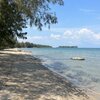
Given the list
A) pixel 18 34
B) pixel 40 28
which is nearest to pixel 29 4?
pixel 40 28

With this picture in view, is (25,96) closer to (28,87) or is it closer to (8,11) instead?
(28,87)

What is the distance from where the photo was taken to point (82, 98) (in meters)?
12.9

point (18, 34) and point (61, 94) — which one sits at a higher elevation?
point (18, 34)

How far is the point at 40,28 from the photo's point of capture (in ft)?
71.1

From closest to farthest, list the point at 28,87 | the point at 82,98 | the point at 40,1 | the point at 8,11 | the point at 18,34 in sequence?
the point at 82,98 < the point at 28,87 < the point at 40,1 < the point at 8,11 < the point at 18,34

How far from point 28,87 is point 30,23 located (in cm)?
909

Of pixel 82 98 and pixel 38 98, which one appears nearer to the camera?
pixel 38 98

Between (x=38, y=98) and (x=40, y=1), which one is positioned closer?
(x=38, y=98)

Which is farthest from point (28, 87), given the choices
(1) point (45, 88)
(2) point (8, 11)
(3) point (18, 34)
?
(3) point (18, 34)

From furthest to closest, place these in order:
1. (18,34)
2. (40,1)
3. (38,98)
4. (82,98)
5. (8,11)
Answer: (18,34)
(8,11)
(40,1)
(82,98)
(38,98)

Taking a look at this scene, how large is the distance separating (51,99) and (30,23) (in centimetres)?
1140

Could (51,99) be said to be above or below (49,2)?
below

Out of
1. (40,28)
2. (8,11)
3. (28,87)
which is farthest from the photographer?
(8,11)

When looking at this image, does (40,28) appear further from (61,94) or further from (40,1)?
(61,94)
